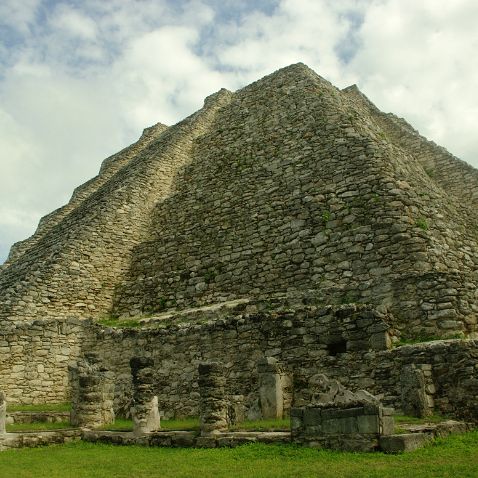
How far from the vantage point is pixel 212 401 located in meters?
10.7

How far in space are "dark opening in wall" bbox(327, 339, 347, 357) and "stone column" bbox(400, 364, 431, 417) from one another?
63.5 inches

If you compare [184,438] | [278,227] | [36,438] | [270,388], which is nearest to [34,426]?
[36,438]

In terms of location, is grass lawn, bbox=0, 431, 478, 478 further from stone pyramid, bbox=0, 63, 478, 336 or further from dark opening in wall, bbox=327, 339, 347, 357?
stone pyramid, bbox=0, 63, 478, 336

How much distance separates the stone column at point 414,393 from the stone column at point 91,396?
679cm

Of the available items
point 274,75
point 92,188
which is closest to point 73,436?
point 274,75

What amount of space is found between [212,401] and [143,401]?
6.01 ft

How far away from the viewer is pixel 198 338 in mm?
14297

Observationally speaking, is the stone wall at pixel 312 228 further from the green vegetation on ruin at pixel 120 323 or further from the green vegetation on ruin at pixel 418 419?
the green vegetation on ruin at pixel 418 419

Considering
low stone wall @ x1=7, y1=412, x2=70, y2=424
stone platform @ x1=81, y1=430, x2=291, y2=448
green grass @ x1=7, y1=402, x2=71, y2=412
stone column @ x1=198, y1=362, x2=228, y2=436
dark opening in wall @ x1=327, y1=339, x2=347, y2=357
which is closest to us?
stone platform @ x1=81, y1=430, x2=291, y2=448

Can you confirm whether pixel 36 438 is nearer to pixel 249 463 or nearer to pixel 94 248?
pixel 249 463

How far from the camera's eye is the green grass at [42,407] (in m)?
14.9

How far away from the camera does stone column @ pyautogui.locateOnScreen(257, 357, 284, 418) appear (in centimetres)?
1159

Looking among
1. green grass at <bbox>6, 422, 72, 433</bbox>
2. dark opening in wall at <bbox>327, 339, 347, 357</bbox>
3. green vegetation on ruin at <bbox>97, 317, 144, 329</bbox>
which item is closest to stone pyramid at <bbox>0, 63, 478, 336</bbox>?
green vegetation on ruin at <bbox>97, 317, 144, 329</bbox>

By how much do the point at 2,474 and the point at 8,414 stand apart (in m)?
5.61
